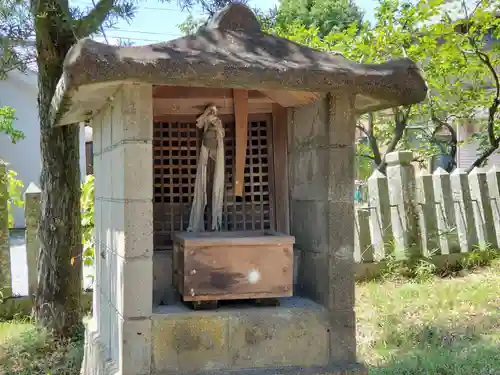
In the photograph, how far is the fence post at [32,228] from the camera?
6652mm

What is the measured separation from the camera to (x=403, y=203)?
28.0 feet

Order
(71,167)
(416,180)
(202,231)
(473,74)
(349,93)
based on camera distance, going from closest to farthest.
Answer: (349,93), (202,231), (71,167), (416,180), (473,74)

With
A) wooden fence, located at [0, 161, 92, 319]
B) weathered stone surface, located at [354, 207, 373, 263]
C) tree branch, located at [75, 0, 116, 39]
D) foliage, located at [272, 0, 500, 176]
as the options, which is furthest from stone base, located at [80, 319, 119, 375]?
foliage, located at [272, 0, 500, 176]

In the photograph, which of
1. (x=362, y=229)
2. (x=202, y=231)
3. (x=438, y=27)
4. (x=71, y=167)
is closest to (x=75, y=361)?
(x=71, y=167)

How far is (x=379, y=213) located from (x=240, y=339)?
17.2 feet

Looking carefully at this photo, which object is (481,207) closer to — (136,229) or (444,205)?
(444,205)

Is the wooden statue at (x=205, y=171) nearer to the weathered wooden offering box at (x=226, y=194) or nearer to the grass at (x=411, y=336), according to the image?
the weathered wooden offering box at (x=226, y=194)

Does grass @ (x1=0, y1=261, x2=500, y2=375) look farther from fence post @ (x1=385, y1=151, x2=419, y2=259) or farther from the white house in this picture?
the white house

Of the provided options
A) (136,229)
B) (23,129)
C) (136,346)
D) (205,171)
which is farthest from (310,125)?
(23,129)

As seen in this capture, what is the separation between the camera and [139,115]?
3475 mm

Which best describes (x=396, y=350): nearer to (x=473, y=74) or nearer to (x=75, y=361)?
(x=75, y=361)

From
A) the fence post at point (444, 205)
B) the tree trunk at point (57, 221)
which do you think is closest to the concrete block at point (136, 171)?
the tree trunk at point (57, 221)

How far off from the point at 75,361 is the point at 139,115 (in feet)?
10.6

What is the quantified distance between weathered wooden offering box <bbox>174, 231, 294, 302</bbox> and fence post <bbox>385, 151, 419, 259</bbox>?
5039 mm
